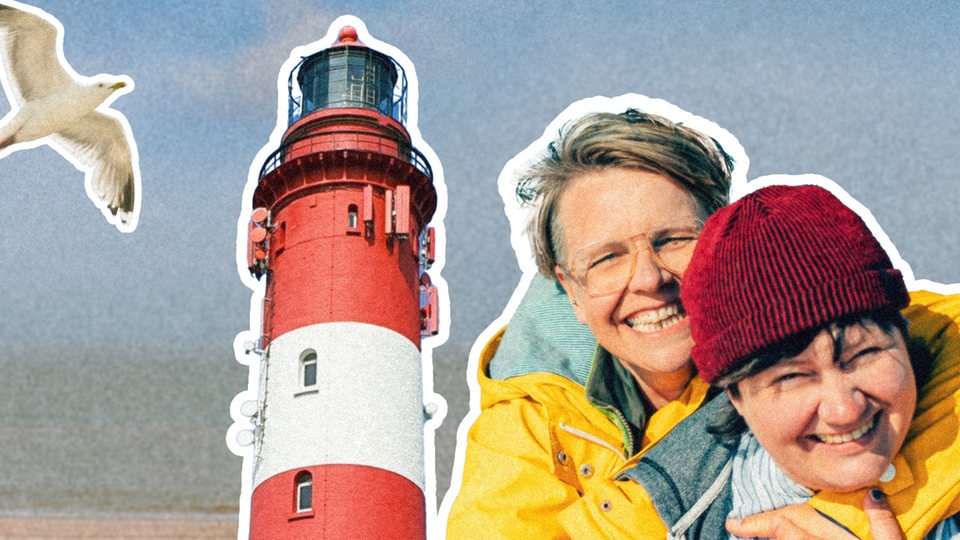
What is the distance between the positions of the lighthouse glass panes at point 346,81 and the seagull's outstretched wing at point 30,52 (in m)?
3.52

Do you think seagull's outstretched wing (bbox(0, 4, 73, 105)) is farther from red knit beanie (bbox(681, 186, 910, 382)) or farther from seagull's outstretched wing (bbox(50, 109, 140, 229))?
red knit beanie (bbox(681, 186, 910, 382))

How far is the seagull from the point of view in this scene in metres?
11.9

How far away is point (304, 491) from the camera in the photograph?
12.1 metres

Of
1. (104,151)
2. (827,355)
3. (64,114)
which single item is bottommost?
(827,355)

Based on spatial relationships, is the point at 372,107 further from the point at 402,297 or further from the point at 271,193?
the point at 402,297

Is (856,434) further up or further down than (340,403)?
further down

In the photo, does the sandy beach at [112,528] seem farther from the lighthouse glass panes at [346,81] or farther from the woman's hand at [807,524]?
the woman's hand at [807,524]

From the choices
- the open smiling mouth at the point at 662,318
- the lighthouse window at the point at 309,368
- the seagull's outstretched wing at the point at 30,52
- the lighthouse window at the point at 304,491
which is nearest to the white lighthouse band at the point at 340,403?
the lighthouse window at the point at 309,368

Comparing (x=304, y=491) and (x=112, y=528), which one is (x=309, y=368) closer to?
(x=304, y=491)

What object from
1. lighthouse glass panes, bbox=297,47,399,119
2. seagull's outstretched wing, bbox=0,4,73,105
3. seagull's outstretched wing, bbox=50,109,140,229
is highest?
lighthouse glass panes, bbox=297,47,399,119

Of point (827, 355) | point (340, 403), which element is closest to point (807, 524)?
point (827, 355)

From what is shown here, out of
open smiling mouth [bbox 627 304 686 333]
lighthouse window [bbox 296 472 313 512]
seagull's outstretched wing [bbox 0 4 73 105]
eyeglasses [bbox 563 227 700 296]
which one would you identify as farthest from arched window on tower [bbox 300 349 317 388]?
open smiling mouth [bbox 627 304 686 333]

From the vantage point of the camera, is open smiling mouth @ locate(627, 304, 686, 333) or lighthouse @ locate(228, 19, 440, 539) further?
lighthouse @ locate(228, 19, 440, 539)

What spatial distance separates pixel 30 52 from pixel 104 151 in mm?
1395
